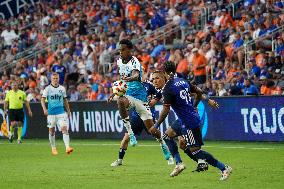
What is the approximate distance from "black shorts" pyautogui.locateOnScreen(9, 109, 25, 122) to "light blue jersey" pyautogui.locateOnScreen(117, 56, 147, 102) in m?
12.7

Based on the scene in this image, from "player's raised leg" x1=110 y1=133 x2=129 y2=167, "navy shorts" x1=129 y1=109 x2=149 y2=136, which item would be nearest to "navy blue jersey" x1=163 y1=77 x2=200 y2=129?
"player's raised leg" x1=110 y1=133 x2=129 y2=167

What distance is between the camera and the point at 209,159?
14.2m

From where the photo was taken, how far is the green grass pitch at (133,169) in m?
14.2

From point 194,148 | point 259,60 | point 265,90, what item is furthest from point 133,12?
point 194,148

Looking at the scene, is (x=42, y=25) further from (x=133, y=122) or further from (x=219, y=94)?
(x=133, y=122)

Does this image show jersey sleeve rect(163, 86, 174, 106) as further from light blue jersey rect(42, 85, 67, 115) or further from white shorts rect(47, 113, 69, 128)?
light blue jersey rect(42, 85, 67, 115)

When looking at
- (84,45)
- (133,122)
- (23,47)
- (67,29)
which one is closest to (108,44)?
(84,45)

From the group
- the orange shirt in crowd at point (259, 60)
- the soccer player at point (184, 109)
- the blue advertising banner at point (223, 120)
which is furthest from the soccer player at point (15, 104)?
the soccer player at point (184, 109)

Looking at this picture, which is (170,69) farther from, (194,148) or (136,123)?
(136,123)

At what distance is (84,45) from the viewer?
37.6 metres

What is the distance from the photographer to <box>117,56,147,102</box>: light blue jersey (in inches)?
727

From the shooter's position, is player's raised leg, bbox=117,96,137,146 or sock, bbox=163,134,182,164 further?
player's raised leg, bbox=117,96,137,146

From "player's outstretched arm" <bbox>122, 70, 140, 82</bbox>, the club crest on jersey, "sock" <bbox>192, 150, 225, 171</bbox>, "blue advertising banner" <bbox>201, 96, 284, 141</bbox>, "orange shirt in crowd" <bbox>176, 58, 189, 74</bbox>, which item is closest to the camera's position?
"sock" <bbox>192, 150, 225, 171</bbox>

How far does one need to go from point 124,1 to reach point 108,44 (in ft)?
10.7
